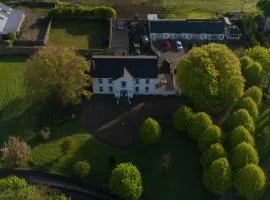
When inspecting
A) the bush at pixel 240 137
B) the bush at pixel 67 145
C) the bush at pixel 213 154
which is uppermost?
the bush at pixel 240 137

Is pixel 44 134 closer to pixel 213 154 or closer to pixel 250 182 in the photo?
pixel 213 154

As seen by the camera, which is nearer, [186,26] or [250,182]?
[250,182]

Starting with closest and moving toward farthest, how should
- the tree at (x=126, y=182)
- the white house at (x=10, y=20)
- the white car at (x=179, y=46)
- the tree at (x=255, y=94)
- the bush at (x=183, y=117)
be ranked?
the tree at (x=126, y=182), the bush at (x=183, y=117), the tree at (x=255, y=94), the white car at (x=179, y=46), the white house at (x=10, y=20)

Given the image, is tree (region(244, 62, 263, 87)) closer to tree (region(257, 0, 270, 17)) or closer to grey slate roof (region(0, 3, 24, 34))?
tree (region(257, 0, 270, 17))

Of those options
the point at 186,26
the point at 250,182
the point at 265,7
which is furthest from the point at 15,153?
the point at 265,7

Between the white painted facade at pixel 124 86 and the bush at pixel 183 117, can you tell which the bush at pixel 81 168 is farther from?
the white painted facade at pixel 124 86

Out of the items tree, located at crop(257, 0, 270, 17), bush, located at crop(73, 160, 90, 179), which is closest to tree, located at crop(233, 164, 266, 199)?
bush, located at crop(73, 160, 90, 179)

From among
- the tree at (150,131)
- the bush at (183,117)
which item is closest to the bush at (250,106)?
the bush at (183,117)
